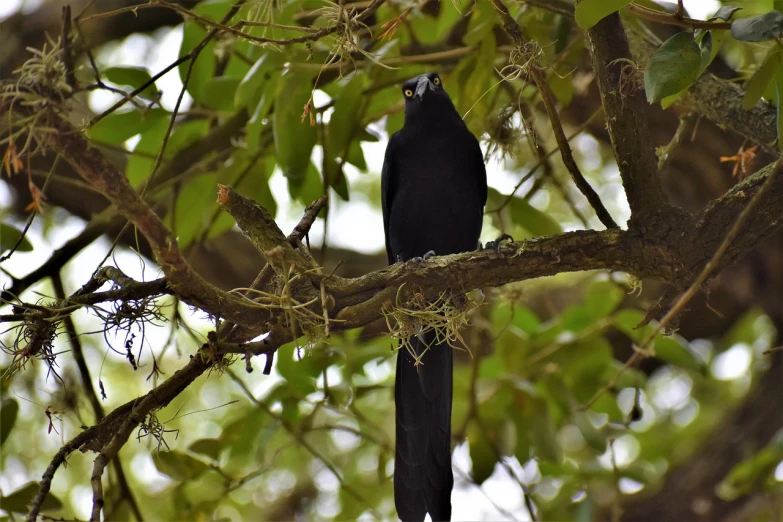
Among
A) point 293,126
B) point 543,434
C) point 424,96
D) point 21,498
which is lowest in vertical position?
point 21,498

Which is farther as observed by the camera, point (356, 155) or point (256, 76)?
point (356, 155)

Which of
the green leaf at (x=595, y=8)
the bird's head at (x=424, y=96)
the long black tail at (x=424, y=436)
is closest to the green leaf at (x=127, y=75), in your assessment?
the bird's head at (x=424, y=96)

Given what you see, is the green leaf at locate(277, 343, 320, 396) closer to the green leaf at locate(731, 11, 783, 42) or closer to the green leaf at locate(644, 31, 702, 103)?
the green leaf at locate(644, 31, 702, 103)

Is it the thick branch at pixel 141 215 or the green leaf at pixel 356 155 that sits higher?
the green leaf at pixel 356 155

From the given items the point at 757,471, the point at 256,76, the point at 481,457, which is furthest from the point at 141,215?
the point at 757,471

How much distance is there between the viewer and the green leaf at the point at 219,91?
2820mm

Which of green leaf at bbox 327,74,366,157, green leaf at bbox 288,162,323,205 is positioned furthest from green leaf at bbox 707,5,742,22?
green leaf at bbox 288,162,323,205

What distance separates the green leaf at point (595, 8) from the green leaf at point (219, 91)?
1.51 metres

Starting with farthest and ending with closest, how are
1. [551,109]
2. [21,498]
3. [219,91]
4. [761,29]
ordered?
[219,91] < [21,498] < [551,109] < [761,29]

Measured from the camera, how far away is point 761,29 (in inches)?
63.3

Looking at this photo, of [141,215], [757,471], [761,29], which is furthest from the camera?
[757,471]

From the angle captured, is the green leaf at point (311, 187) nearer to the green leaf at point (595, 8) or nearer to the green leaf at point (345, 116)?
the green leaf at point (345, 116)

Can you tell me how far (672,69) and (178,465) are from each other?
2.07 metres

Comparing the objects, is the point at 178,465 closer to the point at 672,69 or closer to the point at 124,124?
the point at 124,124
